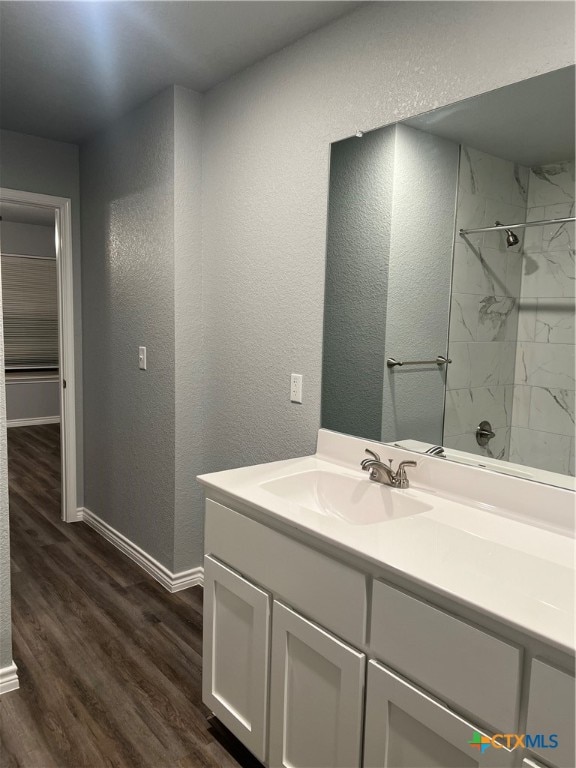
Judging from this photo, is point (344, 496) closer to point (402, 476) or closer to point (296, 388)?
point (402, 476)

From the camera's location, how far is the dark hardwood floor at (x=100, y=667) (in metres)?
1.82

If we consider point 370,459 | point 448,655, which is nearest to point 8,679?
point 370,459

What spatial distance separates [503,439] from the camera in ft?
5.33

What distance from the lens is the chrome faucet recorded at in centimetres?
181

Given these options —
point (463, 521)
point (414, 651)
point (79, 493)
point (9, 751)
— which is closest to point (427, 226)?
point (463, 521)

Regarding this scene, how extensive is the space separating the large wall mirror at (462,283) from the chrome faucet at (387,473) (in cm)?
10

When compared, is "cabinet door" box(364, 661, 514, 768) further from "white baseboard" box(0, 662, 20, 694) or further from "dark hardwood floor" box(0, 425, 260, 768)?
"white baseboard" box(0, 662, 20, 694)

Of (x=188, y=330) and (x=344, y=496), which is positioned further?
(x=188, y=330)

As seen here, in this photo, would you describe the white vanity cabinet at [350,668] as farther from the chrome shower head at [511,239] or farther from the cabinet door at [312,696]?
the chrome shower head at [511,239]

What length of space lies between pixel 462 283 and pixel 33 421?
6429 mm

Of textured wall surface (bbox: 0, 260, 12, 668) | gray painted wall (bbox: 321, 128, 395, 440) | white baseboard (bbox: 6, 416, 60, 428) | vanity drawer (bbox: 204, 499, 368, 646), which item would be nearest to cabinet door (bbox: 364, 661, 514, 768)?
vanity drawer (bbox: 204, 499, 368, 646)

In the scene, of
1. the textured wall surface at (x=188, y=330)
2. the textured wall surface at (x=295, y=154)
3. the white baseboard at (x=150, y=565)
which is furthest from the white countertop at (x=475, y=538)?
the white baseboard at (x=150, y=565)

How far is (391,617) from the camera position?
49.1 inches

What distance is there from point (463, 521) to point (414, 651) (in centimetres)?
43
